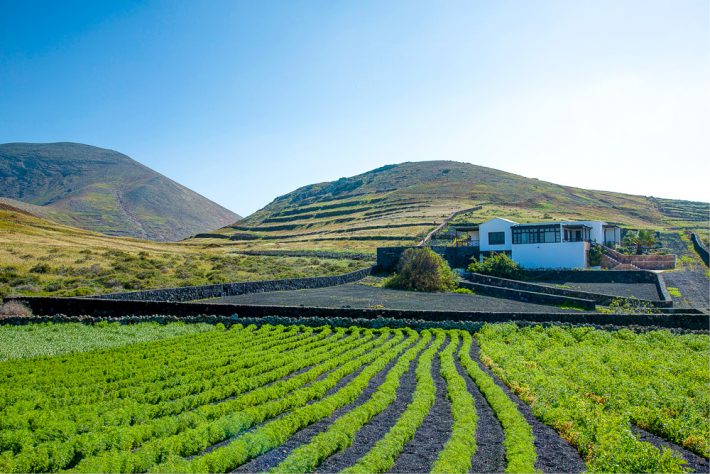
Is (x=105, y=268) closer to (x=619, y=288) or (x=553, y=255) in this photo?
(x=553, y=255)

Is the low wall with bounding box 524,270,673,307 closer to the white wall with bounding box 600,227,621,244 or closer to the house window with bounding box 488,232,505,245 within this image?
the house window with bounding box 488,232,505,245

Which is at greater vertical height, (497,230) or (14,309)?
(497,230)

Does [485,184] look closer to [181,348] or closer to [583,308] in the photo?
[583,308]

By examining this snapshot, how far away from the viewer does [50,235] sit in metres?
80.4

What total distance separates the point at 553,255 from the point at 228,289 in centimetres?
3889

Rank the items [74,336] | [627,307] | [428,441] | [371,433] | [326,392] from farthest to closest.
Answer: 1. [627,307]
2. [74,336]
3. [326,392]
4. [371,433]
5. [428,441]

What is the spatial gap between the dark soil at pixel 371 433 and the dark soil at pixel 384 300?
20421 mm

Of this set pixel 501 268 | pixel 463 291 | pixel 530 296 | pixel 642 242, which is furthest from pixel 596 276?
pixel 642 242

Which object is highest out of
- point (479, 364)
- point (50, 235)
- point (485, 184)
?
Answer: point (485, 184)

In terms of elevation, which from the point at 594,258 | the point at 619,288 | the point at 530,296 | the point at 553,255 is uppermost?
the point at 553,255

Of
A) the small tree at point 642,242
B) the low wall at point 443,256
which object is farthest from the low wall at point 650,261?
the low wall at point 443,256

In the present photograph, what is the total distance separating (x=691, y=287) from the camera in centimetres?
4625

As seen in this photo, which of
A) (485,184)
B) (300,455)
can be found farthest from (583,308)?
(485,184)

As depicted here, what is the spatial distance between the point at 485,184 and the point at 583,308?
441 feet
